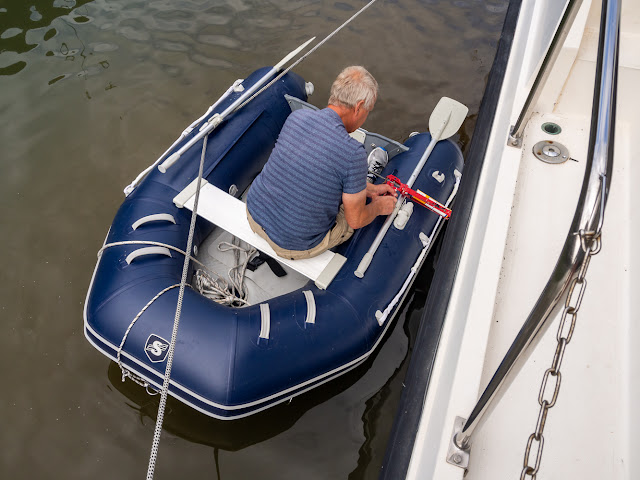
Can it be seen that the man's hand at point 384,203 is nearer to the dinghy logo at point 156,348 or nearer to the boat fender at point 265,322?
the boat fender at point 265,322

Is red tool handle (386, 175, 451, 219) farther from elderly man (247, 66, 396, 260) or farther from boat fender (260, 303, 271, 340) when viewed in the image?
boat fender (260, 303, 271, 340)

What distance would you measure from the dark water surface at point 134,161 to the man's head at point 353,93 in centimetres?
133

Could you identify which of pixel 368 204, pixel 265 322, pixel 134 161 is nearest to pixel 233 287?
pixel 265 322

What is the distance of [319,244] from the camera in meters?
2.36

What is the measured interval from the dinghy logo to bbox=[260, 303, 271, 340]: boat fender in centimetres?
40

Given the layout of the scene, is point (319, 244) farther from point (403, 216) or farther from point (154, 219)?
point (154, 219)

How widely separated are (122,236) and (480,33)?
3.53 m

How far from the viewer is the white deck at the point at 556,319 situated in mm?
1296

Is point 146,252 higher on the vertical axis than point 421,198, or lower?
lower

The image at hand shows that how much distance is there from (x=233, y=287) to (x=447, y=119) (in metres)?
1.56

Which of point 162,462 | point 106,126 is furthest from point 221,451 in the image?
point 106,126

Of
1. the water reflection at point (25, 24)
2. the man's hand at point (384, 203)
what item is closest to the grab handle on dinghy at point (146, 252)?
the man's hand at point (384, 203)

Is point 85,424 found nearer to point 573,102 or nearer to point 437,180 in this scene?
point 437,180

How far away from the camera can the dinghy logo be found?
6.82 ft
